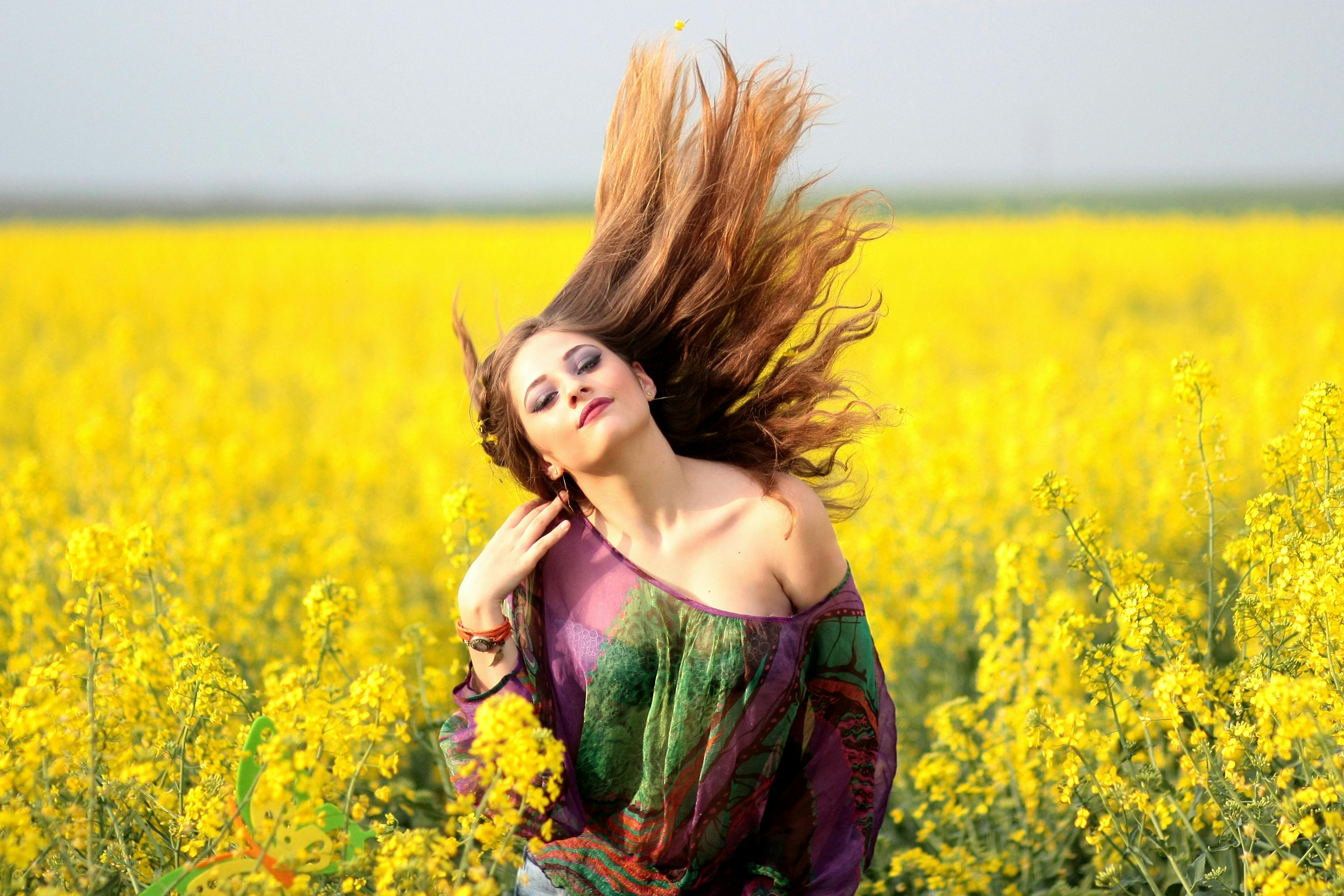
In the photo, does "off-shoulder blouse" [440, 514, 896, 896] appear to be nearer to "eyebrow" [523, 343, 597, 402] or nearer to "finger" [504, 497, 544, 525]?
"finger" [504, 497, 544, 525]

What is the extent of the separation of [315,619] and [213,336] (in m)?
12.1

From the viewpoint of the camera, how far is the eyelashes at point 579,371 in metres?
1.89

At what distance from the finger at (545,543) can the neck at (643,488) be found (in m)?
0.08

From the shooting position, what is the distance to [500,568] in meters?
1.90

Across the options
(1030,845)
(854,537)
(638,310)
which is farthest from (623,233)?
(854,537)

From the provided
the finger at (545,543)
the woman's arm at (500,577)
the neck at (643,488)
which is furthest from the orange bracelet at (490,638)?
the neck at (643,488)

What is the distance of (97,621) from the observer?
2.04 metres

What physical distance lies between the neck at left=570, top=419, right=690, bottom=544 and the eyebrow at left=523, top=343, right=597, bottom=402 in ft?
0.57

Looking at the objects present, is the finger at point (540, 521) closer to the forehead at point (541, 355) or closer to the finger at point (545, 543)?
the finger at point (545, 543)

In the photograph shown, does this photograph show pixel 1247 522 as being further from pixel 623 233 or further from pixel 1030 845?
pixel 623 233

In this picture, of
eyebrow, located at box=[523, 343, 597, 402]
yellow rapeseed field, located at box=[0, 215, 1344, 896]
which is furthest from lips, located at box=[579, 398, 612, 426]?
yellow rapeseed field, located at box=[0, 215, 1344, 896]

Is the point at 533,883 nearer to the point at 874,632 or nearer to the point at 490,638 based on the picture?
the point at 490,638

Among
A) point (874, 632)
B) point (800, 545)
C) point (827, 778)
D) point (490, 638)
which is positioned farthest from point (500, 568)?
point (874, 632)

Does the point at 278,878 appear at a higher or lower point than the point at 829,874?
higher
